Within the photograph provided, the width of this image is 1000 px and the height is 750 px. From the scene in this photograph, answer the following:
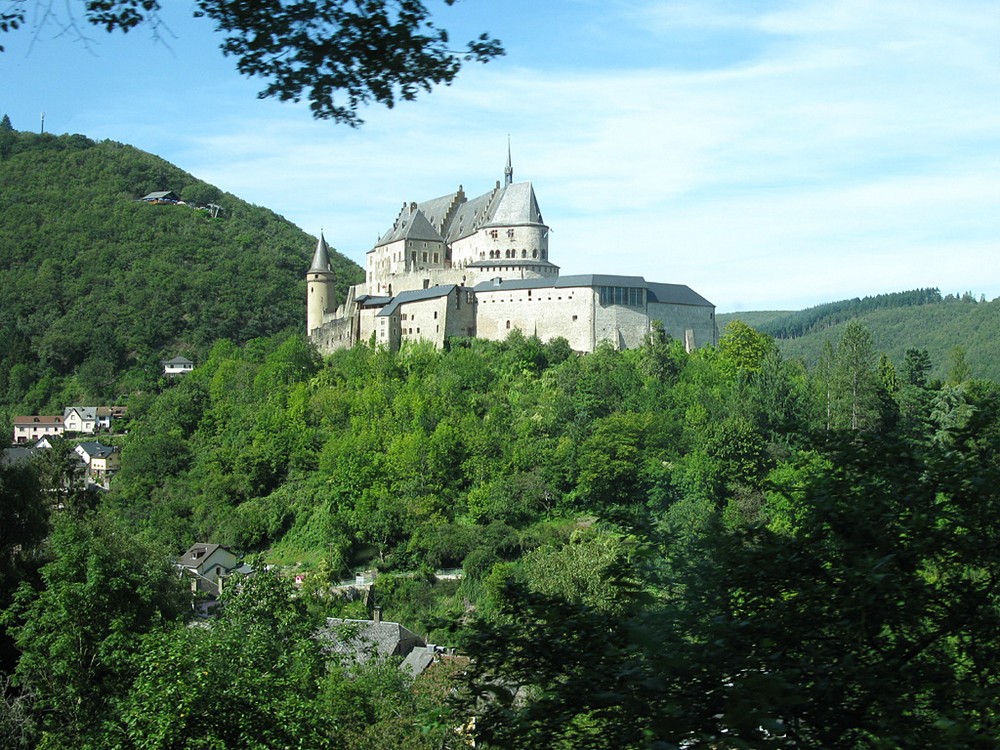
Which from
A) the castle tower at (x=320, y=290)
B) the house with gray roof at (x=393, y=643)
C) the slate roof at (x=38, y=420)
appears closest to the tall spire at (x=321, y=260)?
the castle tower at (x=320, y=290)

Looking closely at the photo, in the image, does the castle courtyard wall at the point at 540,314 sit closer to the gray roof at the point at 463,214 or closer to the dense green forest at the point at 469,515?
the dense green forest at the point at 469,515

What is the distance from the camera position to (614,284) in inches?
1944

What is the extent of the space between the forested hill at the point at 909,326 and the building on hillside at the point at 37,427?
5314 centimetres

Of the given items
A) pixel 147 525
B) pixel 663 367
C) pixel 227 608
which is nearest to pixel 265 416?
pixel 147 525

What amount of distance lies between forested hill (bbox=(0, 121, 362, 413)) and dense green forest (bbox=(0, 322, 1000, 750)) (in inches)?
1193

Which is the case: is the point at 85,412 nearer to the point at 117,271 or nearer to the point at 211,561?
the point at 117,271

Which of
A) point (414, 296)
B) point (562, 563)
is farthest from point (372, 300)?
point (562, 563)

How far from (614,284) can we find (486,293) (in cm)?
567

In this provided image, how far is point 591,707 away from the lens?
17.0 feet

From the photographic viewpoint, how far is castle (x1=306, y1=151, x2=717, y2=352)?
164ft

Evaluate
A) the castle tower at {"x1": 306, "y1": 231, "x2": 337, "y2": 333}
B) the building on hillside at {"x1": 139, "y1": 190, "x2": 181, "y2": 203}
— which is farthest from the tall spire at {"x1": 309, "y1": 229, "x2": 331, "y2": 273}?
the building on hillside at {"x1": 139, "y1": 190, "x2": 181, "y2": 203}

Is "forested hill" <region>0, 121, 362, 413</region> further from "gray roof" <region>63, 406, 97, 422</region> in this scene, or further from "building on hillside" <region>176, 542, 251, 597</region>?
"building on hillside" <region>176, 542, 251, 597</region>

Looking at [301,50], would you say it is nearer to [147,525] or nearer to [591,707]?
[591,707]

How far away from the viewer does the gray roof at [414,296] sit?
168ft
